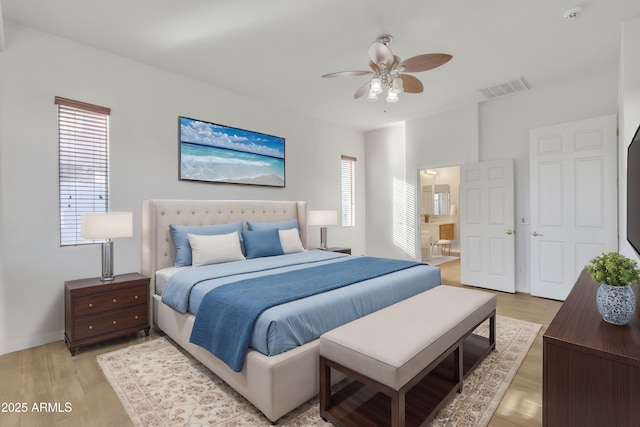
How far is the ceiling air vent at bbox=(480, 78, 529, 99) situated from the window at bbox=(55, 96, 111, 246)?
472 centimetres

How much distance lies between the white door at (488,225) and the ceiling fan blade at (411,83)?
91.0 inches

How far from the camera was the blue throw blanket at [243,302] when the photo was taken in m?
1.85

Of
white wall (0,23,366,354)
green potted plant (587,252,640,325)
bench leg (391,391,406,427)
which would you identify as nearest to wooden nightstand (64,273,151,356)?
white wall (0,23,366,354)

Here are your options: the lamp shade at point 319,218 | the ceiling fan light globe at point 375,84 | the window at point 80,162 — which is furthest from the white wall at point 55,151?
the ceiling fan light globe at point 375,84

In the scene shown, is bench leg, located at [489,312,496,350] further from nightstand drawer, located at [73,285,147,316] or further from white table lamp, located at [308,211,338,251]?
nightstand drawer, located at [73,285,147,316]

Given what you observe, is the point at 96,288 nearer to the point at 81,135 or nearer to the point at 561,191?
the point at 81,135

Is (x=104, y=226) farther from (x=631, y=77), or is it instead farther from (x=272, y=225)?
(x=631, y=77)

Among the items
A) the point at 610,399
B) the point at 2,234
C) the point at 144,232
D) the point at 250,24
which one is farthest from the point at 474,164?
the point at 2,234

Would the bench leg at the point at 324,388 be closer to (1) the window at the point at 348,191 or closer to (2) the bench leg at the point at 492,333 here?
(2) the bench leg at the point at 492,333

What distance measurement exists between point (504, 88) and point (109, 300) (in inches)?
208

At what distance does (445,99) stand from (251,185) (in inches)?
124

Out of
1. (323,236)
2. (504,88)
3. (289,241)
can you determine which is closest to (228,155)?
(289,241)

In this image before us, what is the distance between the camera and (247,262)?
3.28m

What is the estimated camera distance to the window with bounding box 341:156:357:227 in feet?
19.8
